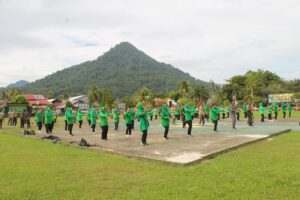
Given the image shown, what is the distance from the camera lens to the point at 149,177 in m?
7.59

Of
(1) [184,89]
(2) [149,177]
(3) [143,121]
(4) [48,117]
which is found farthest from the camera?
(1) [184,89]

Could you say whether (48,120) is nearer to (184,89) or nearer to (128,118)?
(128,118)

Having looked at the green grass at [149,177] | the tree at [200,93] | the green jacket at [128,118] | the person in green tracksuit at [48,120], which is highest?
the tree at [200,93]

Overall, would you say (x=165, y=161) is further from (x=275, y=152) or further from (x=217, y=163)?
(x=275, y=152)

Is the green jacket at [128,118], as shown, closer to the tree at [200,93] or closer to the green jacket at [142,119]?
the green jacket at [142,119]

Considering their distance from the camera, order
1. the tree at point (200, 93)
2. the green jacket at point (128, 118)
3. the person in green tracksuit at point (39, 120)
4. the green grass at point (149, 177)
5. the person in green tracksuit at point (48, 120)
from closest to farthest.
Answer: the green grass at point (149, 177)
the green jacket at point (128, 118)
the person in green tracksuit at point (48, 120)
the person in green tracksuit at point (39, 120)
the tree at point (200, 93)

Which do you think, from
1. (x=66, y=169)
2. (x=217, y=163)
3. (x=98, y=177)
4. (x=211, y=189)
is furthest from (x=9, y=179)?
(x=217, y=163)

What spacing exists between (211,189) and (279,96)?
74.4m

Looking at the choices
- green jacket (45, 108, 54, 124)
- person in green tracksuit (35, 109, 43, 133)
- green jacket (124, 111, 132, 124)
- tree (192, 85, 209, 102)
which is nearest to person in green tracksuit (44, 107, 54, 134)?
green jacket (45, 108, 54, 124)

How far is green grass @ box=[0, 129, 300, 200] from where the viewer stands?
246 inches

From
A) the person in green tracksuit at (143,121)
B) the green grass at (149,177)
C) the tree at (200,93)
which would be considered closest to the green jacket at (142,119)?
Result: the person in green tracksuit at (143,121)

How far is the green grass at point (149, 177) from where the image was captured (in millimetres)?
6238

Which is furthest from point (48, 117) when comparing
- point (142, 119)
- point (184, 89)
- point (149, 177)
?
point (184, 89)

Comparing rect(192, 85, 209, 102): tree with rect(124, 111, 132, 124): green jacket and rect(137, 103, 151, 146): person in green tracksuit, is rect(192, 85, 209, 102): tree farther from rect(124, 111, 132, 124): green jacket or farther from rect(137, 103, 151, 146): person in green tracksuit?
rect(137, 103, 151, 146): person in green tracksuit
